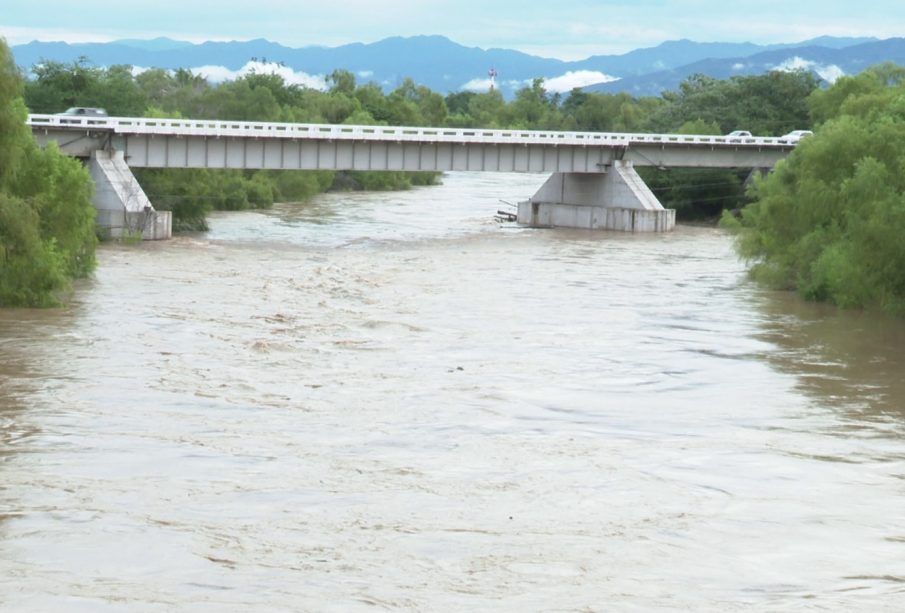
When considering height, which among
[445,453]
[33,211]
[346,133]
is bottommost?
[445,453]

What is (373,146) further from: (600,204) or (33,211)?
(33,211)

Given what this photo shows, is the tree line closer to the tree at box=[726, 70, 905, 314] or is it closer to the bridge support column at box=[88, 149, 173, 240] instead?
the bridge support column at box=[88, 149, 173, 240]

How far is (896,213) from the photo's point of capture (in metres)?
42.7

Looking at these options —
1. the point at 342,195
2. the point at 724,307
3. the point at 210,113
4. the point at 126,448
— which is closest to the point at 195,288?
the point at 724,307

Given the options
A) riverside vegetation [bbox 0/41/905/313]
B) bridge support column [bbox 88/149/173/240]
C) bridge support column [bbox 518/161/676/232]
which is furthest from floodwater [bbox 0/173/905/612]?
bridge support column [bbox 518/161/676/232]

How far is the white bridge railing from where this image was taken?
7332 cm

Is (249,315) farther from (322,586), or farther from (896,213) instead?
(322,586)

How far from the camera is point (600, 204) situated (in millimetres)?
93500

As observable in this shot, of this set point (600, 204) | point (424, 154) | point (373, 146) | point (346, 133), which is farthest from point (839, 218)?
point (600, 204)

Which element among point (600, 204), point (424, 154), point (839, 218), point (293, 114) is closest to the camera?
point (839, 218)

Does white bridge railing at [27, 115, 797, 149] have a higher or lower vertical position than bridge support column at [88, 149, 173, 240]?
higher

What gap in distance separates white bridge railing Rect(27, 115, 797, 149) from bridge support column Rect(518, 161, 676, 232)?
262 centimetres

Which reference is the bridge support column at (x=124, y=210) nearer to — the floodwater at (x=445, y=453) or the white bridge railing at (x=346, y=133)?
the white bridge railing at (x=346, y=133)

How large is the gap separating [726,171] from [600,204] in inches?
490
